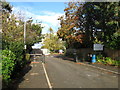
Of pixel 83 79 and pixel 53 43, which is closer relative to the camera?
pixel 83 79

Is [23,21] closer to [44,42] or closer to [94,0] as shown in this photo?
[94,0]

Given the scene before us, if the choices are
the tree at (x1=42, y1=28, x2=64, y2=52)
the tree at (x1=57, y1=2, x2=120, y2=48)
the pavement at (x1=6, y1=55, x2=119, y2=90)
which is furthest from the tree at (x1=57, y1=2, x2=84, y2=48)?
the tree at (x1=42, y1=28, x2=64, y2=52)

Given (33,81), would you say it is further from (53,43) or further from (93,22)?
(53,43)

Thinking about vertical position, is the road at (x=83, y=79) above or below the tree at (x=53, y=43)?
below

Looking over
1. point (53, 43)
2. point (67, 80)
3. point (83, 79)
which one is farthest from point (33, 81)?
point (53, 43)

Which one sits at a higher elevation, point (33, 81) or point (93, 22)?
point (93, 22)

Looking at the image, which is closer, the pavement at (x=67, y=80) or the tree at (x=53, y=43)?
the pavement at (x=67, y=80)

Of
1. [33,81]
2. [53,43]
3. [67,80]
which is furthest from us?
[53,43]

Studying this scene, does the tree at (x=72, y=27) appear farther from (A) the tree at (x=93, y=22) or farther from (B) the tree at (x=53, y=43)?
(B) the tree at (x=53, y=43)

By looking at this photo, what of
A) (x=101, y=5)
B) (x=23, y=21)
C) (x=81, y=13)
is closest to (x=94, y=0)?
(x=101, y=5)

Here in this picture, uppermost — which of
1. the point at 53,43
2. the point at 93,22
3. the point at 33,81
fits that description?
the point at 93,22

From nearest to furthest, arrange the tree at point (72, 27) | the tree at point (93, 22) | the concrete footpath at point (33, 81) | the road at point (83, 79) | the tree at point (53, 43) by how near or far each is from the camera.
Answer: the road at point (83, 79), the concrete footpath at point (33, 81), the tree at point (93, 22), the tree at point (72, 27), the tree at point (53, 43)

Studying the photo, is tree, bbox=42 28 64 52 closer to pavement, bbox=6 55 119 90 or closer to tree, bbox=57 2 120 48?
tree, bbox=57 2 120 48

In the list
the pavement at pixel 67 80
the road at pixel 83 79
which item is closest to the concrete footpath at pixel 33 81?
the pavement at pixel 67 80
